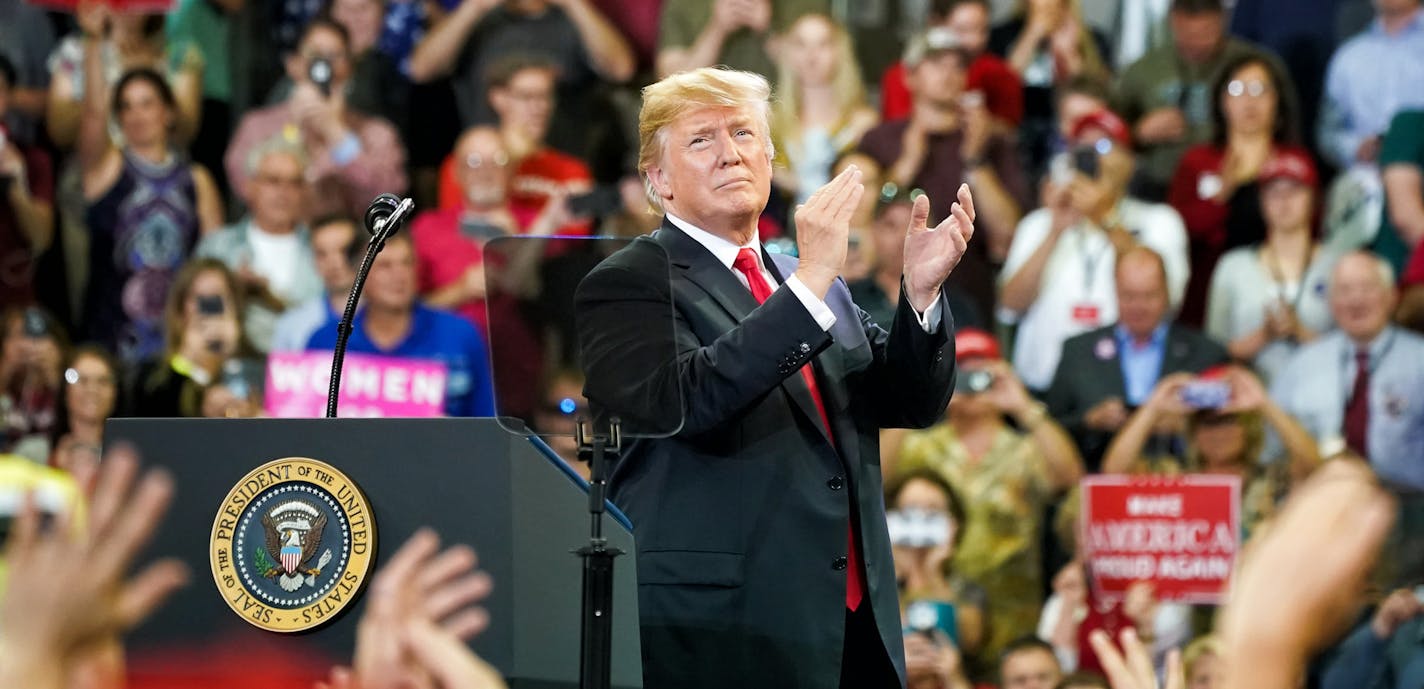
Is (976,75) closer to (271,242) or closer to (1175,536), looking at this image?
(1175,536)

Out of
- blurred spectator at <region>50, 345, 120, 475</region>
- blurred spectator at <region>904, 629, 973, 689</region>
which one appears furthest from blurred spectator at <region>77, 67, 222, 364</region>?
blurred spectator at <region>904, 629, 973, 689</region>

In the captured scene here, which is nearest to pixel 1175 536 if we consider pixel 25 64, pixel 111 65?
pixel 111 65

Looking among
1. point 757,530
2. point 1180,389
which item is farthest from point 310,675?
point 1180,389

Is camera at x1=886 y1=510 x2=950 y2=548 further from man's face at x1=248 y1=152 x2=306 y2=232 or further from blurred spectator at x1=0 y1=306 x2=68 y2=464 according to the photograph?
blurred spectator at x1=0 y1=306 x2=68 y2=464

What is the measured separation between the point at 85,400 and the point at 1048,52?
327cm

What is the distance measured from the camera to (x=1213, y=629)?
509 cm

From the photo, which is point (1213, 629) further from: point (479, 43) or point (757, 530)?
point (479, 43)

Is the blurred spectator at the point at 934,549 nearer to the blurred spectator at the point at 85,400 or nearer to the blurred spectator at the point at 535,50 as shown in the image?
the blurred spectator at the point at 535,50

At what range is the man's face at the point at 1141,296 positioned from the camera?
224 inches

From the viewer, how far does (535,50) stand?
261 inches

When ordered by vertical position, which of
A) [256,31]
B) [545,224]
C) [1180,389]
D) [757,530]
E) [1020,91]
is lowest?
[757,530]

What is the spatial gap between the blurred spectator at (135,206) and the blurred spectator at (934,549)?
8.95 ft

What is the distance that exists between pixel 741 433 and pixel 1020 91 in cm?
385

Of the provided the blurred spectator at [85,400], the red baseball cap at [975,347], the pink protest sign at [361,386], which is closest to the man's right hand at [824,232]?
the pink protest sign at [361,386]
